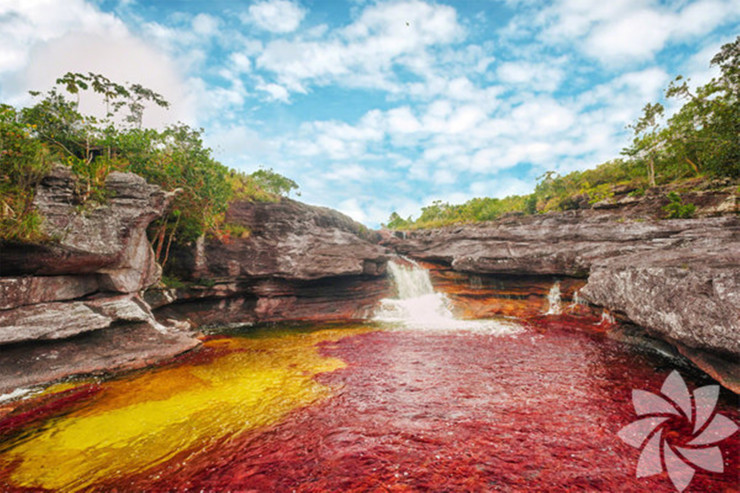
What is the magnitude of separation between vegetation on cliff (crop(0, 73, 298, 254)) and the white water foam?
13929 mm

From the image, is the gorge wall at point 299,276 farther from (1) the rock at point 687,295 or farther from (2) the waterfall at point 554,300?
(2) the waterfall at point 554,300

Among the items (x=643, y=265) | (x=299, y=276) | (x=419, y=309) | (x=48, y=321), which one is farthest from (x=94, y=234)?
(x=643, y=265)

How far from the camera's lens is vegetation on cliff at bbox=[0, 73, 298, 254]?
9719mm

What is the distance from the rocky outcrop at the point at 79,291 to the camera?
28.9ft

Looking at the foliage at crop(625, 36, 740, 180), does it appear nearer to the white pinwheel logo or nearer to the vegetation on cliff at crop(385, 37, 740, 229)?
the vegetation on cliff at crop(385, 37, 740, 229)

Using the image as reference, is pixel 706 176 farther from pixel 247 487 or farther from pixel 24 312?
pixel 24 312

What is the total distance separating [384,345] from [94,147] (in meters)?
18.6

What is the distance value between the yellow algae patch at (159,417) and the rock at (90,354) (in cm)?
141

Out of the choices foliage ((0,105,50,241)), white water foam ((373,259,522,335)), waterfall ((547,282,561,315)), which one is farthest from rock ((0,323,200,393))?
waterfall ((547,282,561,315))

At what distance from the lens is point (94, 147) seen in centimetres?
1488

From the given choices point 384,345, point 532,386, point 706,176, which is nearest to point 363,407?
point 532,386

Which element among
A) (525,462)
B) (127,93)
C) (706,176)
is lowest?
(525,462)

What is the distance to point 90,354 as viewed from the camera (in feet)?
31.5

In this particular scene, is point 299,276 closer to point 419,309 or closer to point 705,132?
point 419,309
